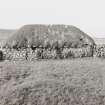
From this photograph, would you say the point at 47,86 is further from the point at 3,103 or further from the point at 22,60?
the point at 22,60

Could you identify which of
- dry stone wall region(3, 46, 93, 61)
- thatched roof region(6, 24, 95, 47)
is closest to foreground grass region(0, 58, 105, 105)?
dry stone wall region(3, 46, 93, 61)

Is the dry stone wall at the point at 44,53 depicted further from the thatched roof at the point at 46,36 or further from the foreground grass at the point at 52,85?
the foreground grass at the point at 52,85

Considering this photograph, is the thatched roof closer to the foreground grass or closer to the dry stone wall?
the dry stone wall

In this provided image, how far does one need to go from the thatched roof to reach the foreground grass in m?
7.89

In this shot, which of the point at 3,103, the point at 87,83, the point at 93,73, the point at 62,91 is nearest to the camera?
the point at 3,103

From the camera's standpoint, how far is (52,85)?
12.6 m

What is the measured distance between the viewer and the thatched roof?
2331 cm

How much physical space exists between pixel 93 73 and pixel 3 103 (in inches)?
236

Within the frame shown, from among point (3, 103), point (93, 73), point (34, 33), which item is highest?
point (34, 33)

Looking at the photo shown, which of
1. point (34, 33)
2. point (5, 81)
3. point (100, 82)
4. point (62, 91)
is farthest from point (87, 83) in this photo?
point (34, 33)

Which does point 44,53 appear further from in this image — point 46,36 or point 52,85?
point 52,85

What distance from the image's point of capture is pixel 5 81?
13.5 metres

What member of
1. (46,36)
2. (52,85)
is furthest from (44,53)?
(52,85)

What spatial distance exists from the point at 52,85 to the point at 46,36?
11.5 metres
